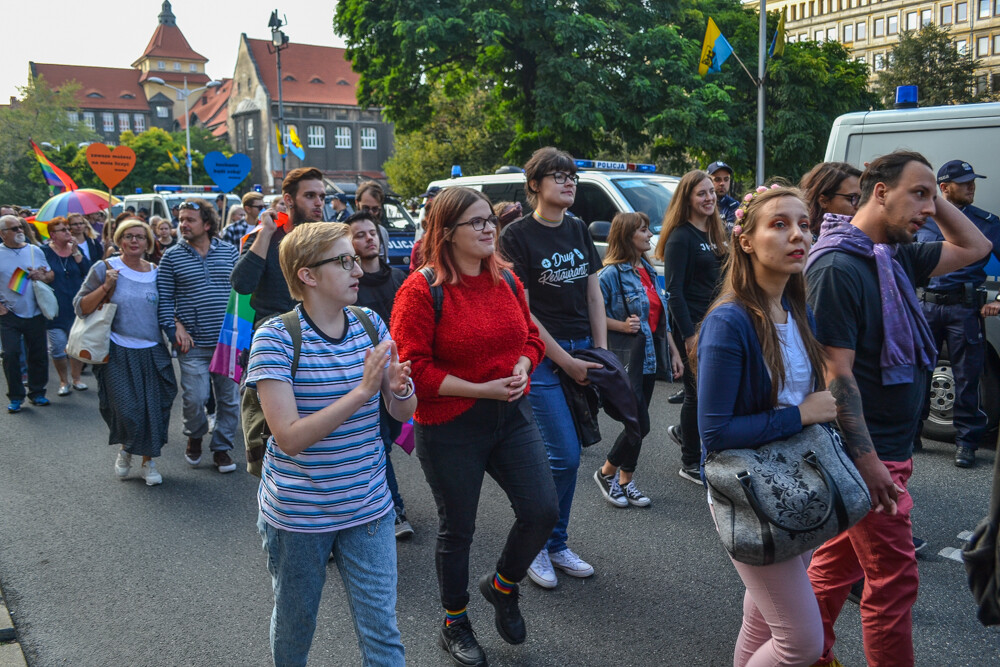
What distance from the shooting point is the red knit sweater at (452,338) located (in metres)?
3.14

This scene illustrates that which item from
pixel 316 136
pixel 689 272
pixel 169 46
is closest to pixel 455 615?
pixel 689 272

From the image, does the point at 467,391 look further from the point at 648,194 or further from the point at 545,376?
the point at 648,194

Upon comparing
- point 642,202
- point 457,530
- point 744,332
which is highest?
point 642,202

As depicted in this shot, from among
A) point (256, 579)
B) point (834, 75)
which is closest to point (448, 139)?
point (834, 75)

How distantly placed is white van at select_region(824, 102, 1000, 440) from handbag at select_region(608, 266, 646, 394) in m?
2.02

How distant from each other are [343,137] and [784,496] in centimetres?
8030

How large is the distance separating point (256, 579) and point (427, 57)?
1991 cm

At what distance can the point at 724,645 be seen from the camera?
347 cm

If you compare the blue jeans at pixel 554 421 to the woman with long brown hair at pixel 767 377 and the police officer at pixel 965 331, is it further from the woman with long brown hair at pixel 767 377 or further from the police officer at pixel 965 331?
the police officer at pixel 965 331

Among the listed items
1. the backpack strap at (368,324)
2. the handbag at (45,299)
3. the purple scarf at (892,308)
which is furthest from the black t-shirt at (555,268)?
the handbag at (45,299)

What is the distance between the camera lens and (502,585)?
3426 millimetres

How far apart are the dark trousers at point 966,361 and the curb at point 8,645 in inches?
222

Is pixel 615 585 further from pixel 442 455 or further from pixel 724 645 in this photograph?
pixel 442 455

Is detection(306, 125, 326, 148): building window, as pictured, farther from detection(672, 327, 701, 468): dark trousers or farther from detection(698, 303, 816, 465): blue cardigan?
detection(698, 303, 816, 465): blue cardigan
